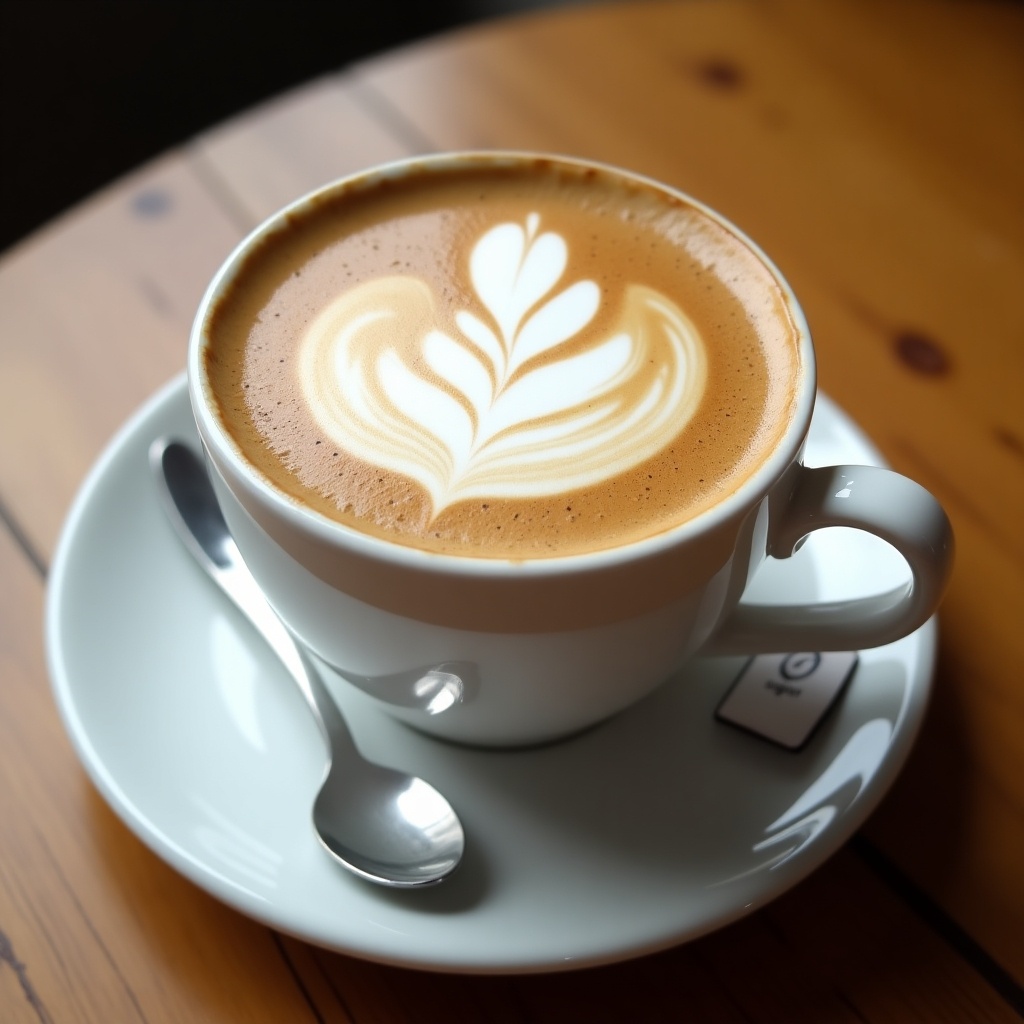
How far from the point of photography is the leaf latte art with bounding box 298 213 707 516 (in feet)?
2.53

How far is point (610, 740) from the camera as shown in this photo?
0.87 metres

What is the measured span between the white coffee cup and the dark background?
75.4 inches

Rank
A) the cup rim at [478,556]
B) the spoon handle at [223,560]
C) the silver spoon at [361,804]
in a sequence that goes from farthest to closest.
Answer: the spoon handle at [223,560] < the silver spoon at [361,804] < the cup rim at [478,556]

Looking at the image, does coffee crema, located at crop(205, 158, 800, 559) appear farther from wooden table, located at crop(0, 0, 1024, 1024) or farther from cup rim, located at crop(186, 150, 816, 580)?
wooden table, located at crop(0, 0, 1024, 1024)

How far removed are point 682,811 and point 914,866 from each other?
0.18m

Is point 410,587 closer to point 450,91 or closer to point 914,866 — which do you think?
point 914,866

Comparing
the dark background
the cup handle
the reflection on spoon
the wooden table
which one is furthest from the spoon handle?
the dark background

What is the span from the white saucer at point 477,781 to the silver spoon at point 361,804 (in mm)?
17

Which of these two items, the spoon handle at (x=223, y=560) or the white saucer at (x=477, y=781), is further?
the spoon handle at (x=223, y=560)

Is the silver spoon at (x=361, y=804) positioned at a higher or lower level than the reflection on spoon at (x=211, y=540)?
lower

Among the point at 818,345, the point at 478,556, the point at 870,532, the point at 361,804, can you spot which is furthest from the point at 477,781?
the point at 818,345

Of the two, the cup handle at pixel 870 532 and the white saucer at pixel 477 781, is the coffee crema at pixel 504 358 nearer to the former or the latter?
the cup handle at pixel 870 532

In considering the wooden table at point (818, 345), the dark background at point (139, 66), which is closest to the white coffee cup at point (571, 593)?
the wooden table at point (818, 345)

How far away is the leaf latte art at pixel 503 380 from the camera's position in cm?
77
